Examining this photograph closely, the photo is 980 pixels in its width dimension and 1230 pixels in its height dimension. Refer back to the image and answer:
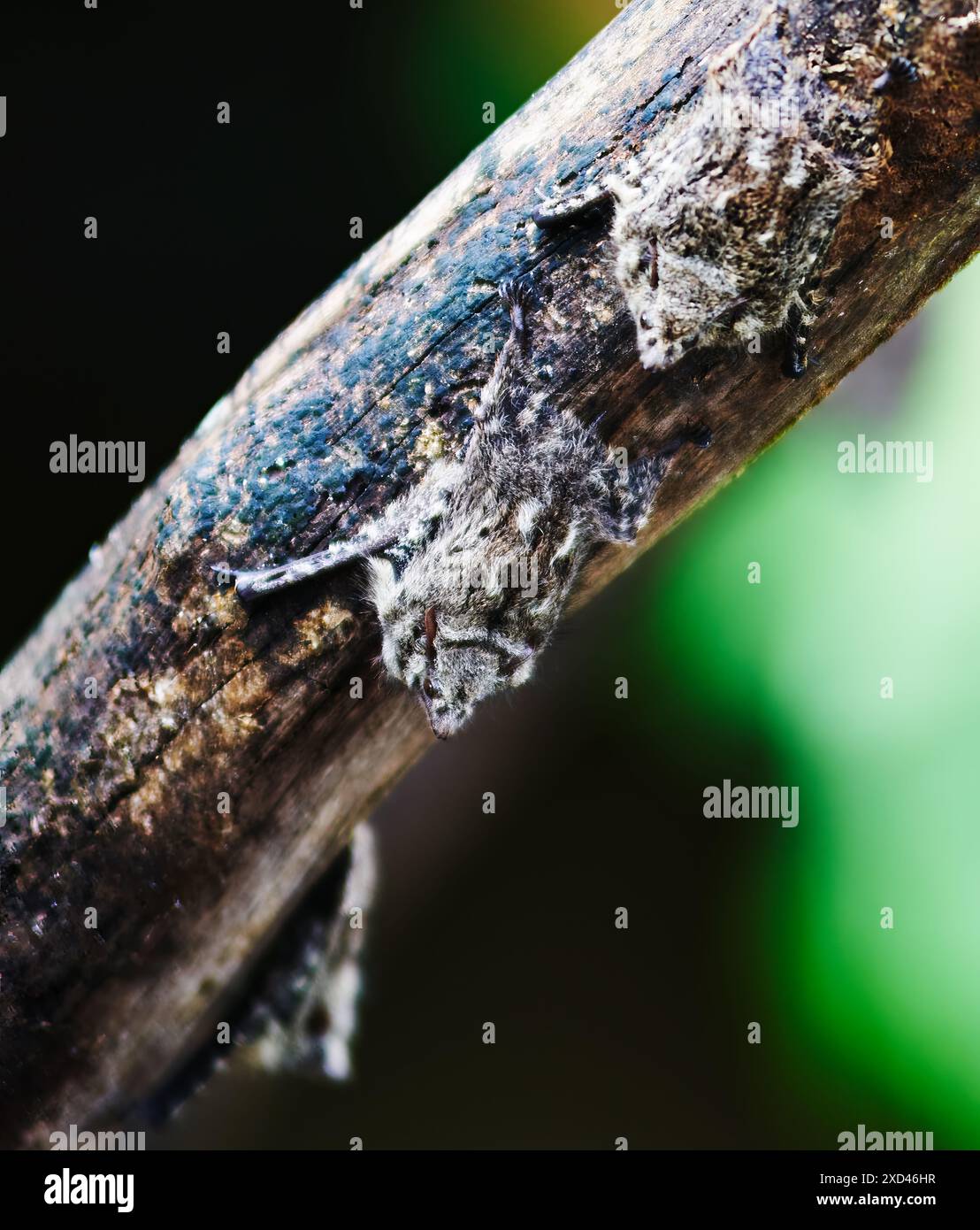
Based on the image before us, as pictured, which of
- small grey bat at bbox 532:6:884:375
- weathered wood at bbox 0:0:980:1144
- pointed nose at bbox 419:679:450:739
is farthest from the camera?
pointed nose at bbox 419:679:450:739

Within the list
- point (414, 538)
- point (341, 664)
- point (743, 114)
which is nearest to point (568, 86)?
point (743, 114)

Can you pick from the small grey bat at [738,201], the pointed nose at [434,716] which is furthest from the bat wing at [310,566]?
the small grey bat at [738,201]

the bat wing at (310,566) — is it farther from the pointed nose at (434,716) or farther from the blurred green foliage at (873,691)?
the blurred green foliage at (873,691)

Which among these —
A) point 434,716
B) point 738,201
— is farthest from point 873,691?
point 738,201

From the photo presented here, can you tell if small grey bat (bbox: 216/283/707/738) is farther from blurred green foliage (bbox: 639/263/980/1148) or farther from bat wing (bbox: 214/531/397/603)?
blurred green foliage (bbox: 639/263/980/1148)

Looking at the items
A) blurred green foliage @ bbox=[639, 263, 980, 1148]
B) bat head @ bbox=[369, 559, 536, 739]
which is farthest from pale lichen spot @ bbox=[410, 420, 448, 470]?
blurred green foliage @ bbox=[639, 263, 980, 1148]
